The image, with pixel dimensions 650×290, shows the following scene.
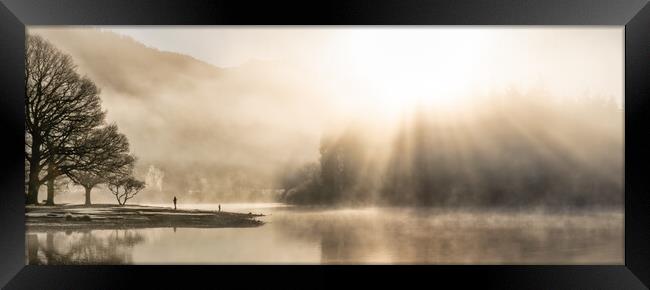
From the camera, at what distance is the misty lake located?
5.09 meters

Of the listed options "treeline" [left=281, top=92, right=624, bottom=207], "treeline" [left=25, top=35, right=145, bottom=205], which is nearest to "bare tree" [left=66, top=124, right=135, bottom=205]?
"treeline" [left=25, top=35, right=145, bottom=205]

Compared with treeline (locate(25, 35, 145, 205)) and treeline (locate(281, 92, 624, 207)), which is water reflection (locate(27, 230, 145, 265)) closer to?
treeline (locate(25, 35, 145, 205))

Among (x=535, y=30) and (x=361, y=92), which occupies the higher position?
(x=535, y=30)

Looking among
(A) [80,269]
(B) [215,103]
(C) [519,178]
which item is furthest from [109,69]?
(C) [519,178]

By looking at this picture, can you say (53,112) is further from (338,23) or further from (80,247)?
(338,23)

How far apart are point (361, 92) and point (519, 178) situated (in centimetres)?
164

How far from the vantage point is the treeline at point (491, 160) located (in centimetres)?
512

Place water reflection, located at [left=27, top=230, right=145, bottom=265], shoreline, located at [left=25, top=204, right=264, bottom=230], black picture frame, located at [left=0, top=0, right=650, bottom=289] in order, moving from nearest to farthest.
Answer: black picture frame, located at [left=0, top=0, right=650, bottom=289] → water reflection, located at [left=27, top=230, right=145, bottom=265] → shoreline, located at [left=25, top=204, right=264, bottom=230]

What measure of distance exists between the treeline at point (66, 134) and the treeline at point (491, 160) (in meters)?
1.57

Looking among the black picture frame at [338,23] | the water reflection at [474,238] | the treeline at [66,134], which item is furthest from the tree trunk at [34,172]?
the water reflection at [474,238]

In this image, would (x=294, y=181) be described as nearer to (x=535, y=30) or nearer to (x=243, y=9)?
(x=243, y=9)

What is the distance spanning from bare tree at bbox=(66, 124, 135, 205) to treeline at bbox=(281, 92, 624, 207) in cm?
149

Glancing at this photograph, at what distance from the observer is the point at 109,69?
524 cm

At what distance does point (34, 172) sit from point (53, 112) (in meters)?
0.56
